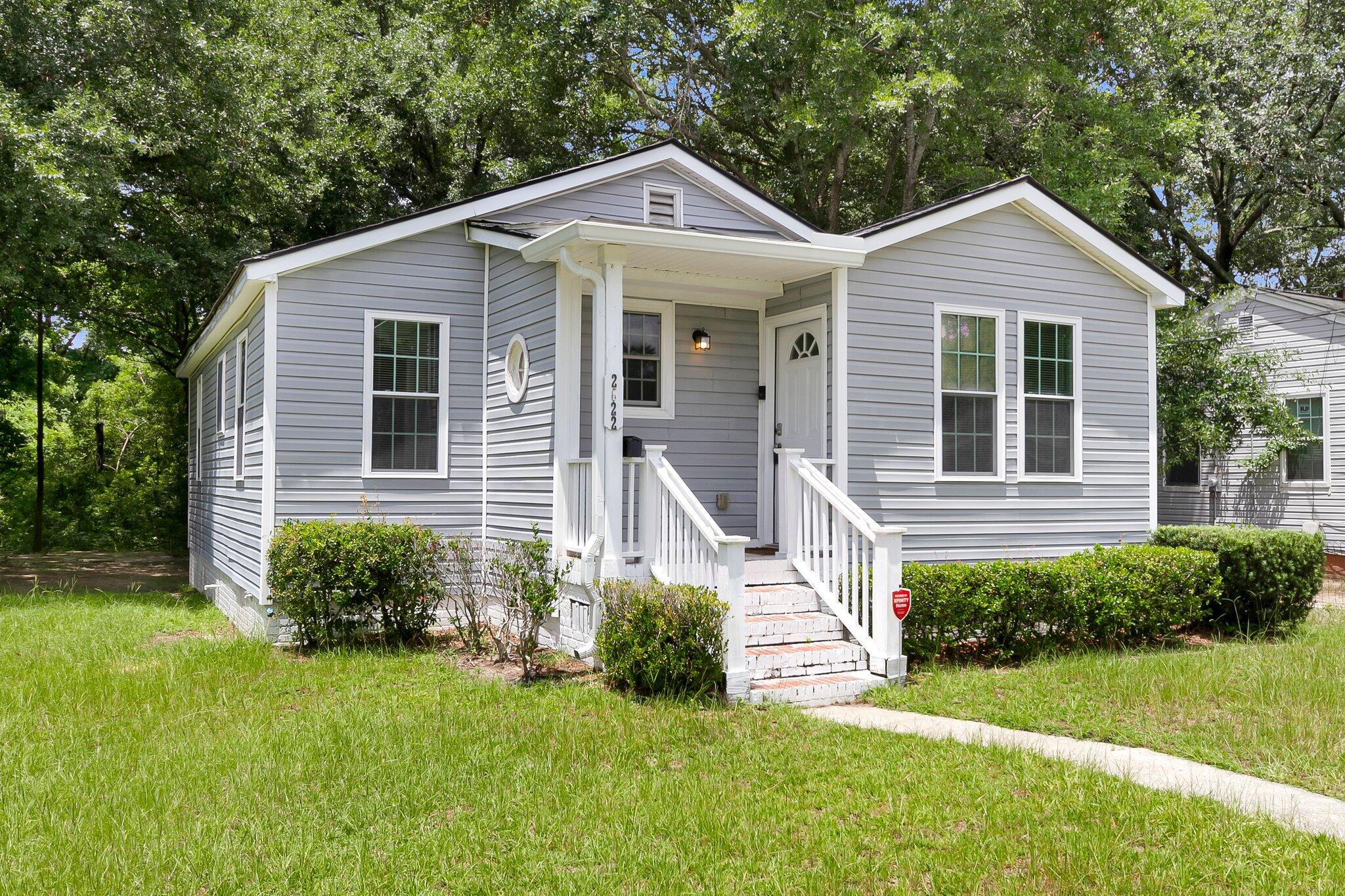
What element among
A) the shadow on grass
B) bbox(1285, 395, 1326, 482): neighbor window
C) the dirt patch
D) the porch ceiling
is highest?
the porch ceiling

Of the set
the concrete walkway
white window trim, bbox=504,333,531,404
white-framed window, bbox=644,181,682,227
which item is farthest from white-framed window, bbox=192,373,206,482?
the concrete walkway

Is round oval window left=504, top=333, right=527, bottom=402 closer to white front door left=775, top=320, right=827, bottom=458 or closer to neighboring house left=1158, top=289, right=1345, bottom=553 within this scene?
white front door left=775, top=320, right=827, bottom=458

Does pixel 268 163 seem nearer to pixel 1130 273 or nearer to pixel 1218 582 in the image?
pixel 1130 273

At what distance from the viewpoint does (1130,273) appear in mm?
10414

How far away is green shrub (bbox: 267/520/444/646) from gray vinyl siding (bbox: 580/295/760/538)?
6.80ft

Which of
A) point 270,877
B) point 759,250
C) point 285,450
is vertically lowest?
point 270,877

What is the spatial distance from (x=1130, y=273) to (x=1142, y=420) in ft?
5.09

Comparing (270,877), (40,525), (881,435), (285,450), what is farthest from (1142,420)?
(40,525)

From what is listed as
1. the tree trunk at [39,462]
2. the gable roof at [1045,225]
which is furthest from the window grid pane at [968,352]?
the tree trunk at [39,462]

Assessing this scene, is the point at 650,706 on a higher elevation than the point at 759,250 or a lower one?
lower

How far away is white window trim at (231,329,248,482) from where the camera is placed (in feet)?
34.3

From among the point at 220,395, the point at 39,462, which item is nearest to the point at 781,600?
the point at 220,395

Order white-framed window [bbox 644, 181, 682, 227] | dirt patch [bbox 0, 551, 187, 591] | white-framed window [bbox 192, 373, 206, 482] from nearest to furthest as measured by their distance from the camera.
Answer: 1. white-framed window [bbox 644, 181, 682, 227]
2. dirt patch [bbox 0, 551, 187, 591]
3. white-framed window [bbox 192, 373, 206, 482]

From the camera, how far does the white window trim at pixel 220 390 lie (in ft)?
40.2
